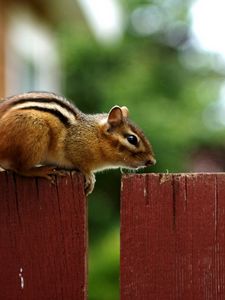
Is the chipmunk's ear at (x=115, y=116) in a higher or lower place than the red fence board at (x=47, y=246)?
higher

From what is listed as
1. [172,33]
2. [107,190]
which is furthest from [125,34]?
[107,190]

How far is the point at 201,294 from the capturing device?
2.79 metres

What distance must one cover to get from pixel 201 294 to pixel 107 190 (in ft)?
28.9

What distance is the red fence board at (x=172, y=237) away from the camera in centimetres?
277

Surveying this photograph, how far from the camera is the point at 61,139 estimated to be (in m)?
3.79

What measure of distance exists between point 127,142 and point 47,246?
4.76ft

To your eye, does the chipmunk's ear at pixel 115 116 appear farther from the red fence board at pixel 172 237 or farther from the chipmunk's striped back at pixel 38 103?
the red fence board at pixel 172 237

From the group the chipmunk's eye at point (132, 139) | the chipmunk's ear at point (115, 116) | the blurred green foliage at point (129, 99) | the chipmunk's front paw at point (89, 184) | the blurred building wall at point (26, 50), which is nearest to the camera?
the chipmunk's front paw at point (89, 184)

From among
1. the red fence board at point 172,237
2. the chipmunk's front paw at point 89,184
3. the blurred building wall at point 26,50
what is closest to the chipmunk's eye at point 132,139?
the chipmunk's front paw at point 89,184

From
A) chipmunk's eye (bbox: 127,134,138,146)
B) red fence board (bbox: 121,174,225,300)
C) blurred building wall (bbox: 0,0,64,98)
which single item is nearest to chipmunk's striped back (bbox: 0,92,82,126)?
chipmunk's eye (bbox: 127,134,138,146)

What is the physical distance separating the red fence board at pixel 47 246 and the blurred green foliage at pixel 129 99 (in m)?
4.71

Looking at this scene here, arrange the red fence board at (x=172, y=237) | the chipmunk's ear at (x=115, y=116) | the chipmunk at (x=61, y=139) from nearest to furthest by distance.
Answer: the red fence board at (x=172, y=237) < the chipmunk at (x=61, y=139) < the chipmunk's ear at (x=115, y=116)

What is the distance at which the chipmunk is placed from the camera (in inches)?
138

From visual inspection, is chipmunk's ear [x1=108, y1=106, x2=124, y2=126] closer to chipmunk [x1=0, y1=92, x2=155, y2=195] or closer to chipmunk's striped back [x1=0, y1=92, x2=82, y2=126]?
chipmunk [x1=0, y1=92, x2=155, y2=195]
